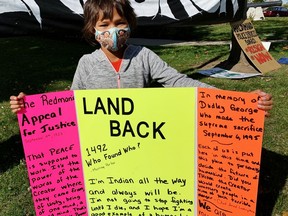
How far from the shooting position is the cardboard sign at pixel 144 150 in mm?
2262

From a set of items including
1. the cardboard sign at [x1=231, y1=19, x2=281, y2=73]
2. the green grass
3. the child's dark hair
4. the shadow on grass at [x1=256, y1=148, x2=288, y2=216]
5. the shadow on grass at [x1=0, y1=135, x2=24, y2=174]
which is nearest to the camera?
the child's dark hair

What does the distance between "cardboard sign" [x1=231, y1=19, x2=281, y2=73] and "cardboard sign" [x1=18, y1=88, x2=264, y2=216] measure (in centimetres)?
519

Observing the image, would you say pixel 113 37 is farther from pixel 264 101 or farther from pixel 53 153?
pixel 264 101

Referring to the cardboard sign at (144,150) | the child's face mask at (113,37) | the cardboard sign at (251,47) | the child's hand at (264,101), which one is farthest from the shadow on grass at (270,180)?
the cardboard sign at (251,47)

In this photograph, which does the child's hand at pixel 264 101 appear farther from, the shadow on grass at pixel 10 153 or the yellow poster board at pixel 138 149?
the shadow on grass at pixel 10 153

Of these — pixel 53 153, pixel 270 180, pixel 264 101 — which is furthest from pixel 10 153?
pixel 264 101

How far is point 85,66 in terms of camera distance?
2.49m

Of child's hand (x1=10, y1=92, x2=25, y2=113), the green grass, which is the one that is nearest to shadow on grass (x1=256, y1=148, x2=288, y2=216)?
the green grass

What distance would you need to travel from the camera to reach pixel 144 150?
7.85 feet

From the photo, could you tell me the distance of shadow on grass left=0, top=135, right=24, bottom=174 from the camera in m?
3.88

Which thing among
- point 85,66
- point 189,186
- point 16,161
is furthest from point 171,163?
point 16,161

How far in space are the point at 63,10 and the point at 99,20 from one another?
110 inches

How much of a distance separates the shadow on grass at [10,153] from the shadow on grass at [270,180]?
99.4 inches

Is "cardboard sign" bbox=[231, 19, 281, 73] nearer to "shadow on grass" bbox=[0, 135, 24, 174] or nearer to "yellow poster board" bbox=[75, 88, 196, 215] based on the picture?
"shadow on grass" bbox=[0, 135, 24, 174]
